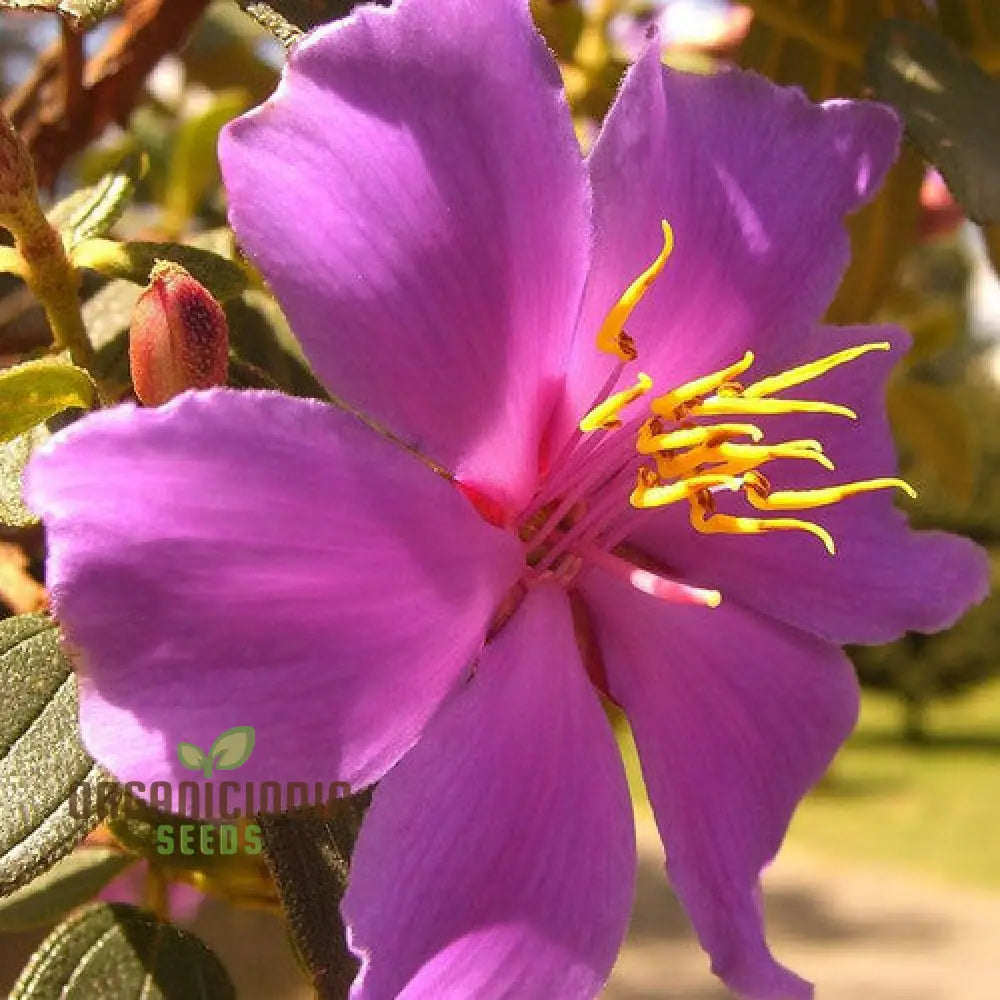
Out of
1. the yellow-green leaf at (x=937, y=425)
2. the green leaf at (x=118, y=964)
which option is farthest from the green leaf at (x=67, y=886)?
the yellow-green leaf at (x=937, y=425)

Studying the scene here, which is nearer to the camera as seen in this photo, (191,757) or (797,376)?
(191,757)

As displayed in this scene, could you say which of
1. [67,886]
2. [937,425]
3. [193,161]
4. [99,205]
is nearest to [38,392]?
[99,205]

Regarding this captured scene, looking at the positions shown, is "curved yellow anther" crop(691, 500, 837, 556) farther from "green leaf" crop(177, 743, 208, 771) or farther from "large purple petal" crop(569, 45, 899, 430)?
"green leaf" crop(177, 743, 208, 771)

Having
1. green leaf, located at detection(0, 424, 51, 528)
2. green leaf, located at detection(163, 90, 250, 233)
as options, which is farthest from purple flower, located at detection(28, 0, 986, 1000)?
green leaf, located at detection(163, 90, 250, 233)

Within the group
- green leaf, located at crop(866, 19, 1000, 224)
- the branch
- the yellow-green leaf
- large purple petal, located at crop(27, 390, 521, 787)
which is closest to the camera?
large purple petal, located at crop(27, 390, 521, 787)

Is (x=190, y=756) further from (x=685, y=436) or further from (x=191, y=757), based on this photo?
(x=685, y=436)

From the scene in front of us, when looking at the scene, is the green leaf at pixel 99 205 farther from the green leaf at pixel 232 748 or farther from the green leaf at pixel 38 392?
the green leaf at pixel 232 748
